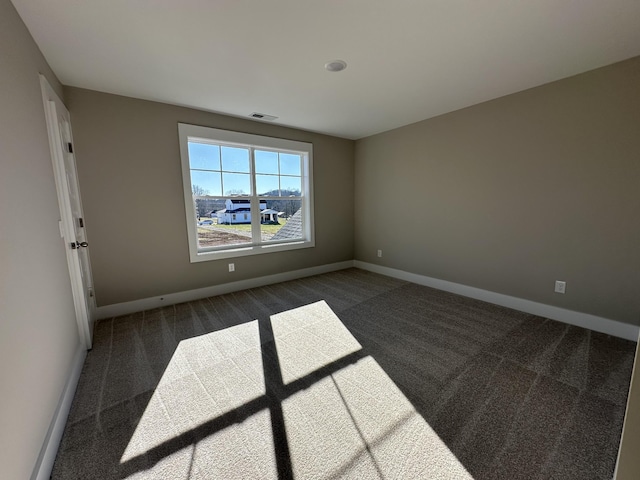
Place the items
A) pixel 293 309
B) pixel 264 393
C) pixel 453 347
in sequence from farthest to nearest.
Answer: pixel 293 309, pixel 453 347, pixel 264 393

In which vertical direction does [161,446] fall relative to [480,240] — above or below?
below

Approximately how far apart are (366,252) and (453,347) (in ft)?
9.21

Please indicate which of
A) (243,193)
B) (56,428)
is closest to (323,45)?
(243,193)

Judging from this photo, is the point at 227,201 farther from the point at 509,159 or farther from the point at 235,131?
the point at 509,159

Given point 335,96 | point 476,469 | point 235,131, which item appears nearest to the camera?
point 476,469

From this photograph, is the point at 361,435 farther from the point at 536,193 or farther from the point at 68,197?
the point at 536,193

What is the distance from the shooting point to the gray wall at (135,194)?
2.78 meters

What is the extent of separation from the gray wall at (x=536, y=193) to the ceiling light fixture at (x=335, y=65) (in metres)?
1.97

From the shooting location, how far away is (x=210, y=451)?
4.48 ft

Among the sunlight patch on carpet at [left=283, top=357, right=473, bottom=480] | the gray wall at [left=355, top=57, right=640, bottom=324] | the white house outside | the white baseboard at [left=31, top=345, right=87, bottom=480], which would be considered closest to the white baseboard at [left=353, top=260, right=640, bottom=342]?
the gray wall at [left=355, top=57, right=640, bottom=324]

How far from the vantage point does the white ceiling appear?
5.38 feet

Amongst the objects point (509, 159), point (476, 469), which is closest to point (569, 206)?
point (509, 159)

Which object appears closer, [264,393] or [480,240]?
[264,393]

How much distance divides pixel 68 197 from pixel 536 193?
15.2 ft
